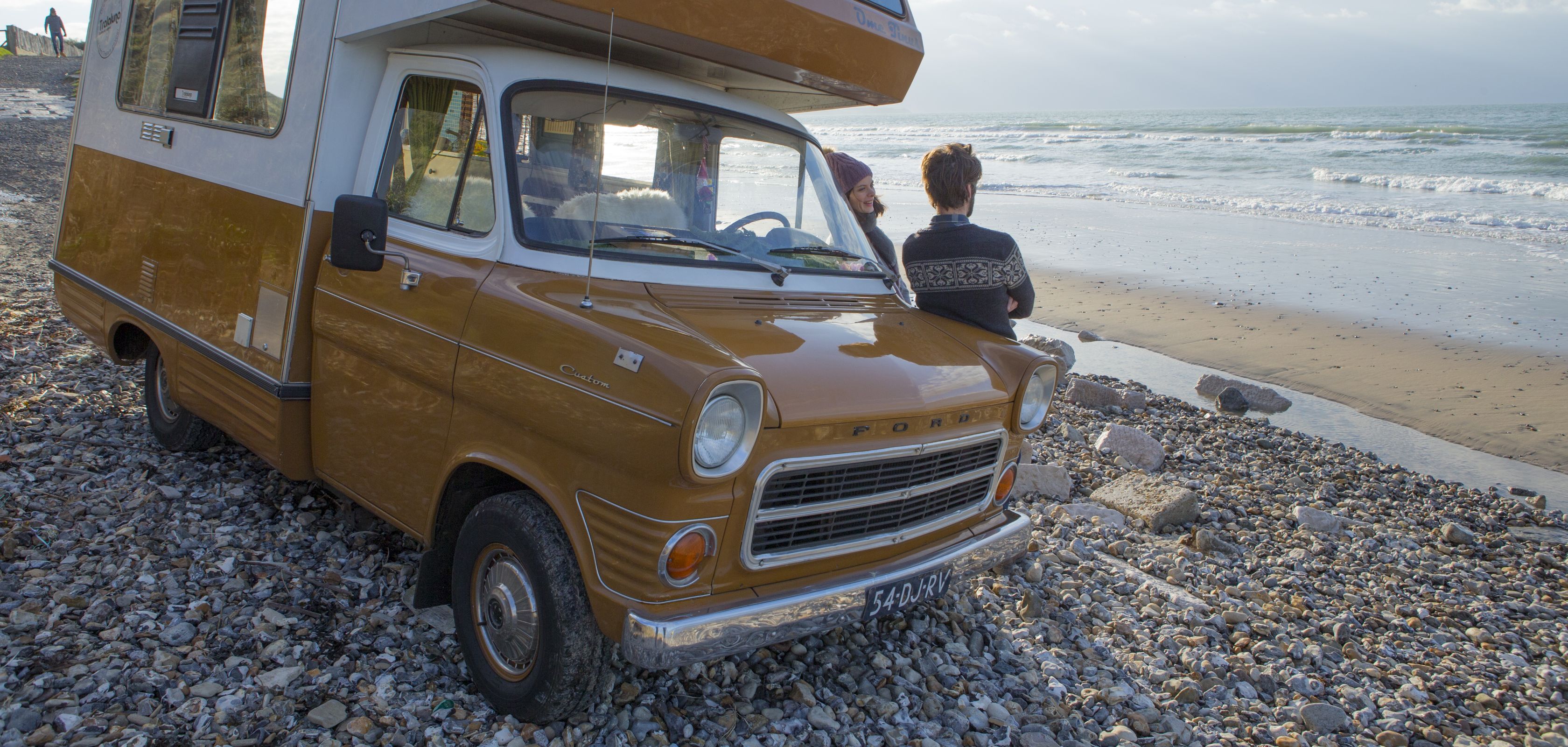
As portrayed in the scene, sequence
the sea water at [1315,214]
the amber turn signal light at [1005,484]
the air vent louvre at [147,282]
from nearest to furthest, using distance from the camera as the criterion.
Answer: the amber turn signal light at [1005,484]
the air vent louvre at [147,282]
the sea water at [1315,214]

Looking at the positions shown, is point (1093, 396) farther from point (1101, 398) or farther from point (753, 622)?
point (753, 622)

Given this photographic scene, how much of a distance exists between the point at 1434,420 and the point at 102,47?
9.77 m

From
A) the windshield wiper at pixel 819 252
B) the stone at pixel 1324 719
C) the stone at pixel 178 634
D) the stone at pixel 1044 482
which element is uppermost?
the windshield wiper at pixel 819 252

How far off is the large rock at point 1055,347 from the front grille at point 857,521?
18.2 feet

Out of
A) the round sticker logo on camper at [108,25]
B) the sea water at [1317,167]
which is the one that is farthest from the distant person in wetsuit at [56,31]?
the round sticker logo on camper at [108,25]

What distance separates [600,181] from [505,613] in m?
1.52

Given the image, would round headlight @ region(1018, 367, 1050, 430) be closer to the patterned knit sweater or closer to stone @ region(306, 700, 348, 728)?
the patterned knit sweater

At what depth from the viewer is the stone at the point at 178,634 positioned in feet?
11.5

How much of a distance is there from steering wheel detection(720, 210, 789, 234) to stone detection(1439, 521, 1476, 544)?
442 cm

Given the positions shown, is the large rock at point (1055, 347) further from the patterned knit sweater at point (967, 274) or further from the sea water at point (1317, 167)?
the patterned knit sweater at point (967, 274)

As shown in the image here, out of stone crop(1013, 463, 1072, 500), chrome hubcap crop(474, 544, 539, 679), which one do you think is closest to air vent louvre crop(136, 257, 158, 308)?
chrome hubcap crop(474, 544, 539, 679)

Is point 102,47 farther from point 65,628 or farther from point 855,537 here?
point 855,537

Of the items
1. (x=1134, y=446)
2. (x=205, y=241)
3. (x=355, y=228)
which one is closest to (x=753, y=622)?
(x=355, y=228)

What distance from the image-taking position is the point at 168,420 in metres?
5.14
